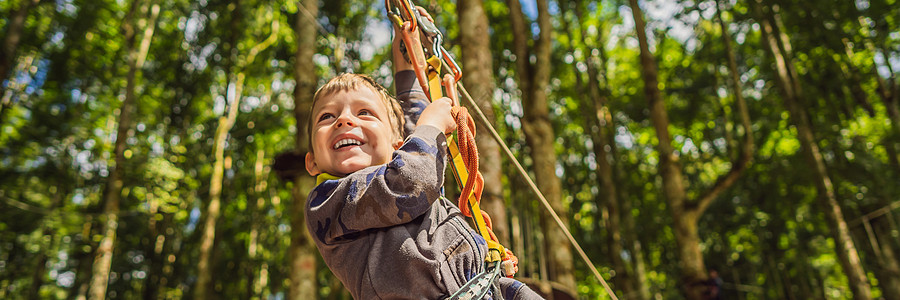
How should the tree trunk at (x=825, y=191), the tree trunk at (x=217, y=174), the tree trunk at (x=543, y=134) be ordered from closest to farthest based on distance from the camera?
the tree trunk at (x=543, y=134) < the tree trunk at (x=825, y=191) < the tree trunk at (x=217, y=174)

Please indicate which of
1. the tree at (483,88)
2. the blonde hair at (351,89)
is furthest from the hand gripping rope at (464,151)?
the tree at (483,88)

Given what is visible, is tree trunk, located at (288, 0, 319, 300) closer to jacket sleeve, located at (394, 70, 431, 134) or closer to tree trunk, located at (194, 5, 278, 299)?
jacket sleeve, located at (394, 70, 431, 134)

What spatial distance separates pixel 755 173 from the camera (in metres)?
12.7

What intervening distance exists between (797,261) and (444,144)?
14856mm

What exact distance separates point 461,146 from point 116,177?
9.63 meters

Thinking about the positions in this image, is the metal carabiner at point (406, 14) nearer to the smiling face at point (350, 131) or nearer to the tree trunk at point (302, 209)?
the smiling face at point (350, 131)

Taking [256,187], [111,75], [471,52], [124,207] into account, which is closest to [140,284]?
[124,207]

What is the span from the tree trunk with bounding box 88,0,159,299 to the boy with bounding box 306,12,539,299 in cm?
836

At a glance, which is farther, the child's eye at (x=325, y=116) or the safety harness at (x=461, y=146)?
the child's eye at (x=325, y=116)

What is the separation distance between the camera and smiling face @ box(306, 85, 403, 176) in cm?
138

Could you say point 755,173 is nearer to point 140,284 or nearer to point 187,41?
point 187,41

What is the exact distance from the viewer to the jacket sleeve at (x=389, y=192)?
1206mm

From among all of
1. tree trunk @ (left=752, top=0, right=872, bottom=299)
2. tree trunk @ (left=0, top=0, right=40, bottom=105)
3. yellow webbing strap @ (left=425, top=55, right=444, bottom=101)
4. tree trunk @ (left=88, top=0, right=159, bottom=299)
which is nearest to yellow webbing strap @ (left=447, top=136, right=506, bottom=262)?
yellow webbing strap @ (left=425, top=55, right=444, bottom=101)

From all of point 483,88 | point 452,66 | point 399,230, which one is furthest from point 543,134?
point 399,230
